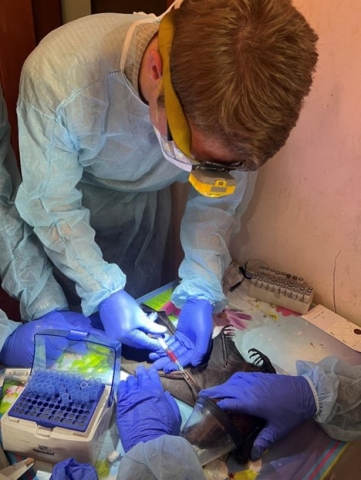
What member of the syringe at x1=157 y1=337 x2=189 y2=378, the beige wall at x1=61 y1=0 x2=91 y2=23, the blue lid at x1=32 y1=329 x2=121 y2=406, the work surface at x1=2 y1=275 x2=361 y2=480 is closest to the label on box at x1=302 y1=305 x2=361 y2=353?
the work surface at x1=2 y1=275 x2=361 y2=480

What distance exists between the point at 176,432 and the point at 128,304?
12.9 inches

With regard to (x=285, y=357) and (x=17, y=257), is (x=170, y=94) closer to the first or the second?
(x=17, y=257)

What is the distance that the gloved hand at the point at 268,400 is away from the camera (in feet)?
2.94

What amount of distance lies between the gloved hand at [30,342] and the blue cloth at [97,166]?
2.8 inches

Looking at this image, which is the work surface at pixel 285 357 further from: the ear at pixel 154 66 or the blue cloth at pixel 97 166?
the ear at pixel 154 66

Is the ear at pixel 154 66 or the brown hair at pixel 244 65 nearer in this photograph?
the brown hair at pixel 244 65

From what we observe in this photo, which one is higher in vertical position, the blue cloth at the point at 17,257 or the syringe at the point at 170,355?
the blue cloth at the point at 17,257

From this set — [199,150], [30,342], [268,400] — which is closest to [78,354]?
[30,342]

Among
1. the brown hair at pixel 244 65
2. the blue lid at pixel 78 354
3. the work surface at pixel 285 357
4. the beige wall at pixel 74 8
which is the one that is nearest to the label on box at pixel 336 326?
the work surface at pixel 285 357

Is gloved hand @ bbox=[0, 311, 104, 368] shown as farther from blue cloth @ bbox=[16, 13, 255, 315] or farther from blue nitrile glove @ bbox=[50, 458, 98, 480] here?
blue nitrile glove @ bbox=[50, 458, 98, 480]

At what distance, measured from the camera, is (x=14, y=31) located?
4.32 ft

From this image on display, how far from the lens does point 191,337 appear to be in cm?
112

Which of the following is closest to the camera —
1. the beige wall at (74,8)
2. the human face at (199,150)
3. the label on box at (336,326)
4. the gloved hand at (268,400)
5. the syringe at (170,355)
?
the human face at (199,150)

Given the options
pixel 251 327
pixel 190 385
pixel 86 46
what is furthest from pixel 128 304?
pixel 86 46
